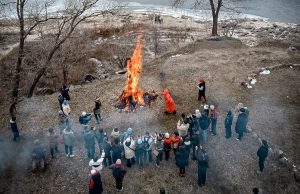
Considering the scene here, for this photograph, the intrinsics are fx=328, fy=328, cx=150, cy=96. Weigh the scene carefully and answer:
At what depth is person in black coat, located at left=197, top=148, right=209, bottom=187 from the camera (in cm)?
1386

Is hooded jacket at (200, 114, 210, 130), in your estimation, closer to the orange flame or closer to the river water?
the orange flame

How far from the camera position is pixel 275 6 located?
183 ft

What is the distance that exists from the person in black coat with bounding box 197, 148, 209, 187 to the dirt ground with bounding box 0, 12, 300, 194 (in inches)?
12.3

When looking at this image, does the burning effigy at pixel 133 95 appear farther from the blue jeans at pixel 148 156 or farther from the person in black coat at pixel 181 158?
the person in black coat at pixel 181 158

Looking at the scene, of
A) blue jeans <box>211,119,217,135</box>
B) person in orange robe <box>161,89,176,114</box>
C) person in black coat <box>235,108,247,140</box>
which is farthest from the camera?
person in orange robe <box>161,89,176,114</box>

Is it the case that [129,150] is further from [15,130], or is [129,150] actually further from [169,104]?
[15,130]

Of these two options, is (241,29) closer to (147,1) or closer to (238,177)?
(147,1)

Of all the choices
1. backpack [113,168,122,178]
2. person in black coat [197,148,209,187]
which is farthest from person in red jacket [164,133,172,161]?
backpack [113,168,122,178]

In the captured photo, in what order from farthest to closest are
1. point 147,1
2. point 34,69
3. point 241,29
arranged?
1. point 147,1
2. point 241,29
3. point 34,69

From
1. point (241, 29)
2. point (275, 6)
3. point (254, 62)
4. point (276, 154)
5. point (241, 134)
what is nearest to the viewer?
point (276, 154)

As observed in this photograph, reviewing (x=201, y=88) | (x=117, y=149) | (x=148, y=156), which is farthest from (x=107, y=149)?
(x=201, y=88)

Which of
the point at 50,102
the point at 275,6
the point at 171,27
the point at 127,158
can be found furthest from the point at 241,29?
the point at 127,158

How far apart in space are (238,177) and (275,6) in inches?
1911

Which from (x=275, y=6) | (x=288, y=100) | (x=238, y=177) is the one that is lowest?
(x=238, y=177)
